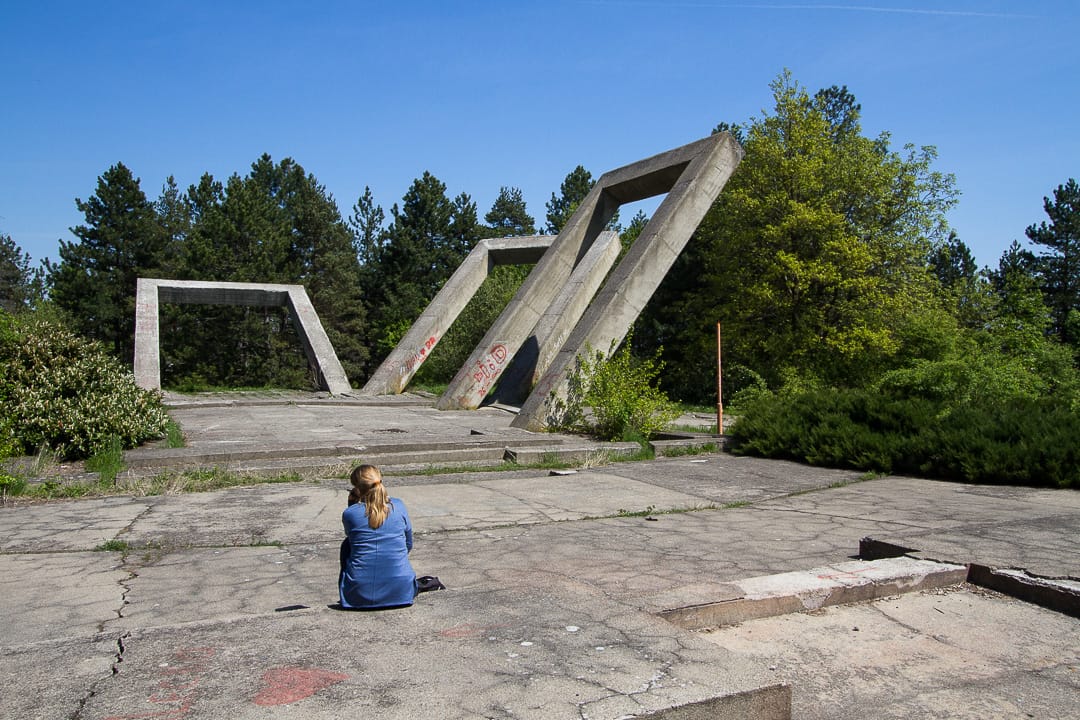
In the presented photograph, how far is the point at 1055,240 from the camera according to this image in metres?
39.0

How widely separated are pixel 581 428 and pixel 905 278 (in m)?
17.2

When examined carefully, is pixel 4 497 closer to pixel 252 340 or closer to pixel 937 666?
pixel 937 666

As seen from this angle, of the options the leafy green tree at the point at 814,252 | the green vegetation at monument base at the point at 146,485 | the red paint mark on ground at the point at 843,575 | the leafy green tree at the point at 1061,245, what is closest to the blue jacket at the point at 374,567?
the red paint mark on ground at the point at 843,575

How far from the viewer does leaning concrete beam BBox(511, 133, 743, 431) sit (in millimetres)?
12109

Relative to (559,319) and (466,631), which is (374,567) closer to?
(466,631)

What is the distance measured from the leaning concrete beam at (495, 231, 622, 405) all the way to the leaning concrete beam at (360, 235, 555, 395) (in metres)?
3.10

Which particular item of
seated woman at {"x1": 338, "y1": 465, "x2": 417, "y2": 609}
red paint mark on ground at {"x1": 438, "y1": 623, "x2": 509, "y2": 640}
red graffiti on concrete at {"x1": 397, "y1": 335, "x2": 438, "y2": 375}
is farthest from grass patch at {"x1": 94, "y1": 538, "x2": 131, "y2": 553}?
red graffiti on concrete at {"x1": 397, "y1": 335, "x2": 438, "y2": 375}

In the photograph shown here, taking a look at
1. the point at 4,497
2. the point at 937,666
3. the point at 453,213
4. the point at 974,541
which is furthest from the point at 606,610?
the point at 453,213

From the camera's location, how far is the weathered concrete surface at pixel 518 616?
106 inches

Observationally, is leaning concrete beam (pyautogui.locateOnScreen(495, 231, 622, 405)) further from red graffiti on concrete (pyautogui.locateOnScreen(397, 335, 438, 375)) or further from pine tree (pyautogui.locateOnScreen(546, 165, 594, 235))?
pine tree (pyautogui.locateOnScreen(546, 165, 594, 235))

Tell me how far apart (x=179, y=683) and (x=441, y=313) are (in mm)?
17165

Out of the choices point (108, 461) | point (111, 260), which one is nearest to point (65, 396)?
point (108, 461)

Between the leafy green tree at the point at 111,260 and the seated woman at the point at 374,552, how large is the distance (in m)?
33.4

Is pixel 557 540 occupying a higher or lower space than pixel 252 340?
lower
